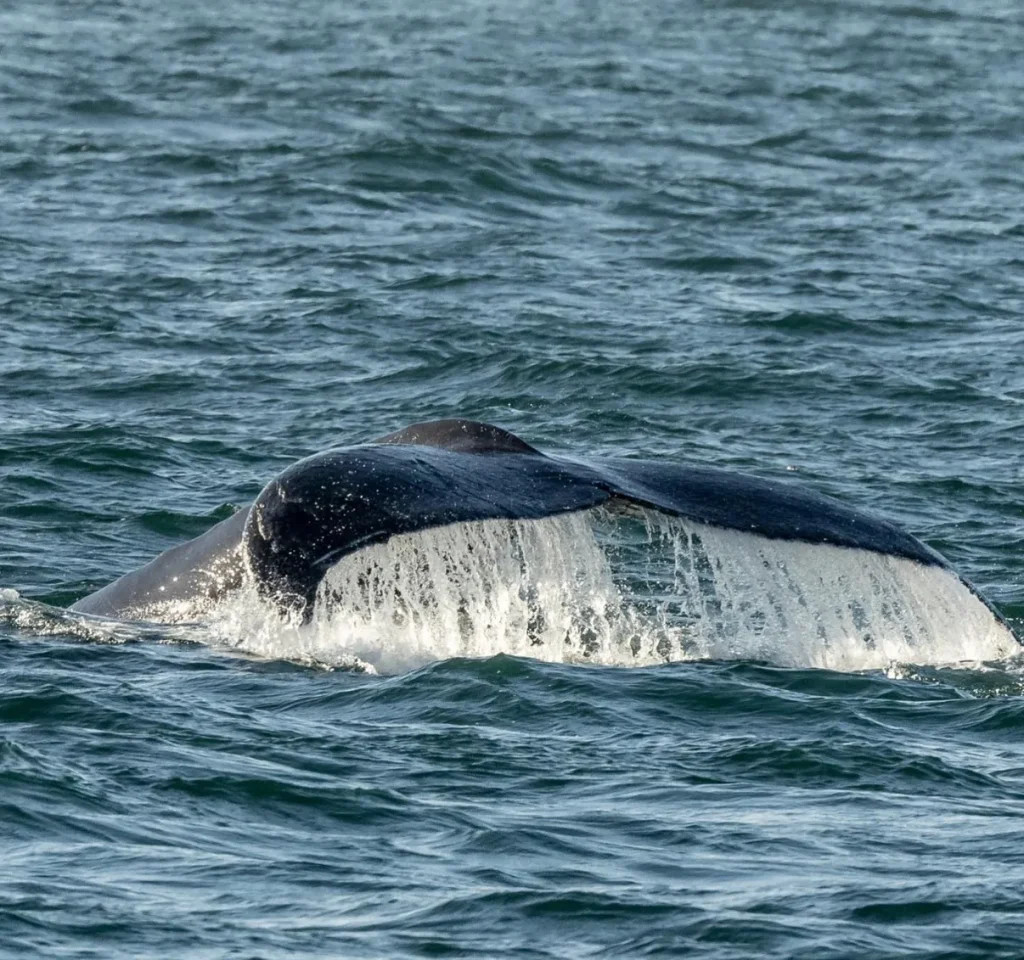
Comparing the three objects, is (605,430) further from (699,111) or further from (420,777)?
(699,111)

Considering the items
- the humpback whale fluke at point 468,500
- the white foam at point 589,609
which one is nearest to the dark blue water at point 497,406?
the white foam at point 589,609

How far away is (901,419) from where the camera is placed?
16.6 m

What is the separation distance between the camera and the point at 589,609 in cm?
1066

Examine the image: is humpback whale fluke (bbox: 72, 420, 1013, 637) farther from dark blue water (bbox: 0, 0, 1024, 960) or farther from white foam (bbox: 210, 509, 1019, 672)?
dark blue water (bbox: 0, 0, 1024, 960)

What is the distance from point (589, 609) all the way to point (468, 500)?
7.23 feet

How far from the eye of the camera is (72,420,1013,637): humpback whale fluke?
26.9 feet

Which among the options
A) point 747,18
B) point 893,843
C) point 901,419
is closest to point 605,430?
point 901,419

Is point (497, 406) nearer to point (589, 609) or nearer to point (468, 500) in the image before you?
point (589, 609)

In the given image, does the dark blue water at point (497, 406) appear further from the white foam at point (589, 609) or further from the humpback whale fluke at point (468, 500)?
the humpback whale fluke at point (468, 500)

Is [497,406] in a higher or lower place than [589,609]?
lower

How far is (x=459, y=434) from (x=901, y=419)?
309 inches

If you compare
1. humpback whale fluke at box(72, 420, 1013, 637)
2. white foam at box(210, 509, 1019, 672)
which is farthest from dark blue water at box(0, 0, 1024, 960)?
humpback whale fluke at box(72, 420, 1013, 637)

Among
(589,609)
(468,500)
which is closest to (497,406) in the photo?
(589,609)

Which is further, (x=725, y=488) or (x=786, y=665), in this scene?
(x=786, y=665)
